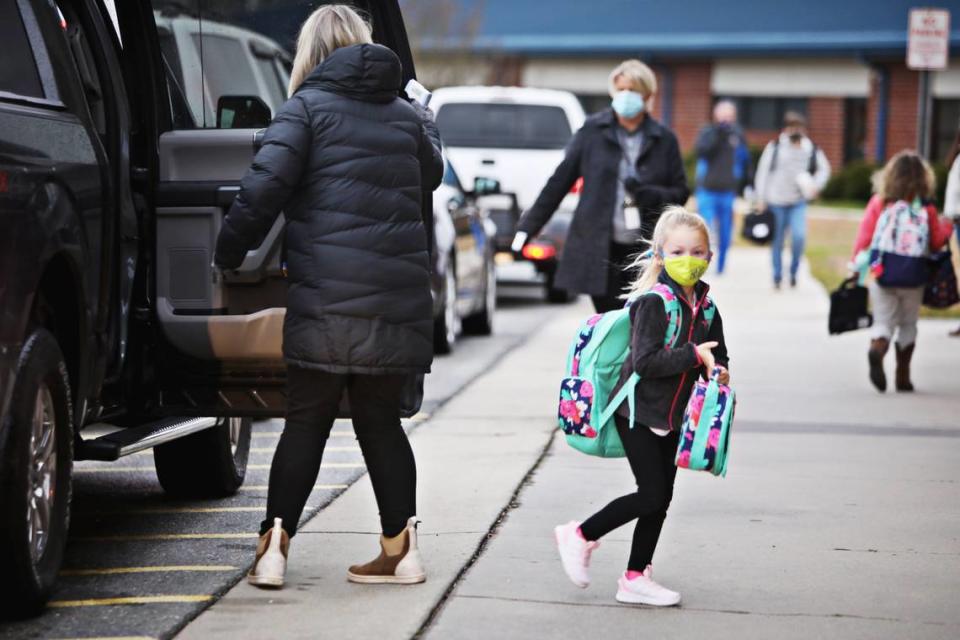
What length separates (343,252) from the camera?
5.25m

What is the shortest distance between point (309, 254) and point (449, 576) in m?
1.16

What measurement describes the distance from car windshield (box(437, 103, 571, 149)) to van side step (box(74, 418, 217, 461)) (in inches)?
401

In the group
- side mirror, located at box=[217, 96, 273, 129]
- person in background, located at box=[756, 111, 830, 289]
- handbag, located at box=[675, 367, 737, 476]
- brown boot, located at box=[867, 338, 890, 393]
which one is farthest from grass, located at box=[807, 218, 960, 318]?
handbag, located at box=[675, 367, 737, 476]

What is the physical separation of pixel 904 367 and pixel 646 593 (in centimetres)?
548

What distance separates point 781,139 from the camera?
60.3ft

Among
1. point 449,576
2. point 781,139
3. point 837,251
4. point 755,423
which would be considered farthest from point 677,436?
point 837,251

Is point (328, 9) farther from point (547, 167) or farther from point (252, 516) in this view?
point (547, 167)

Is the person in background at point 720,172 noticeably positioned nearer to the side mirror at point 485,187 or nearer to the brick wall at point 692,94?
the side mirror at point 485,187

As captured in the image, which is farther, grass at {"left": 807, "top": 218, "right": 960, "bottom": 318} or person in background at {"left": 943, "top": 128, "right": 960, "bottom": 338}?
grass at {"left": 807, "top": 218, "right": 960, "bottom": 318}

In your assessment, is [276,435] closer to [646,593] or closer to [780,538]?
[780,538]

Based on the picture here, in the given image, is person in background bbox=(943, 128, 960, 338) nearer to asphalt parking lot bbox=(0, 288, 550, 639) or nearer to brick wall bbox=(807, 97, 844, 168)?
asphalt parking lot bbox=(0, 288, 550, 639)

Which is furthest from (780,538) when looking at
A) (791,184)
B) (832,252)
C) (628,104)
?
(832,252)

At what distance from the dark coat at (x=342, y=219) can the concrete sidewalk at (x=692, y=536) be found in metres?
0.79

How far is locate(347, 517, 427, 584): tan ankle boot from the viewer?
5.47 m
